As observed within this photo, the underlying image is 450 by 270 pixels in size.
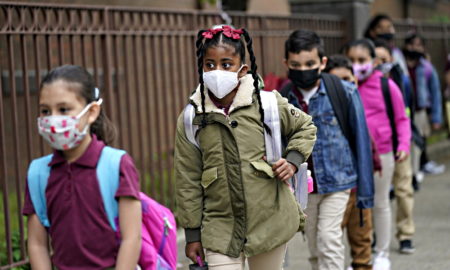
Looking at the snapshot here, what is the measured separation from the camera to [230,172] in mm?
4363

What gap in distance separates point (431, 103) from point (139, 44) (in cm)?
556

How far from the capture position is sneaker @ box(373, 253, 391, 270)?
6.92m

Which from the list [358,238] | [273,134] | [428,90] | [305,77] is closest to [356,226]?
[358,238]

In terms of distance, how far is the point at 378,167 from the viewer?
6301mm

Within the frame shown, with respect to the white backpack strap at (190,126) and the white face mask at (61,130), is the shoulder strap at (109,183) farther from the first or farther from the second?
the white backpack strap at (190,126)

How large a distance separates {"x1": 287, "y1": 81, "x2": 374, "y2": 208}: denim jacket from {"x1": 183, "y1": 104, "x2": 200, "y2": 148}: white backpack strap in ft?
4.93

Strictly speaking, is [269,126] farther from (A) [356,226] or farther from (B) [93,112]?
(A) [356,226]

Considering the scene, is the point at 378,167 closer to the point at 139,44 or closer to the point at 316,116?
the point at 316,116

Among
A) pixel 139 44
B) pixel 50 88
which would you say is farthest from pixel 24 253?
pixel 50 88

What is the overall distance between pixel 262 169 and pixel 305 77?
1484 millimetres

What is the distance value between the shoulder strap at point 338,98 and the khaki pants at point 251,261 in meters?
1.53

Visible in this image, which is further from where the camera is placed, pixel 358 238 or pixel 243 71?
pixel 358 238

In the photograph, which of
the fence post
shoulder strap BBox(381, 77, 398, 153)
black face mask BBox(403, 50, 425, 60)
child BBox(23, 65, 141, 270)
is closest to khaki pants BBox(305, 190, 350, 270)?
shoulder strap BBox(381, 77, 398, 153)

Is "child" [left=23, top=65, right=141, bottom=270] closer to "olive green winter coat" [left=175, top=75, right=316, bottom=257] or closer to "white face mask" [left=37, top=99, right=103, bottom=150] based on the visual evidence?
"white face mask" [left=37, top=99, right=103, bottom=150]
